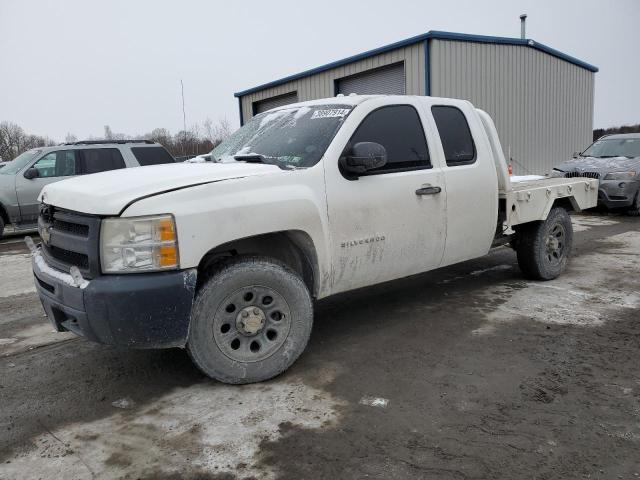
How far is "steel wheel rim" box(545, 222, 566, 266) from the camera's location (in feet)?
19.7

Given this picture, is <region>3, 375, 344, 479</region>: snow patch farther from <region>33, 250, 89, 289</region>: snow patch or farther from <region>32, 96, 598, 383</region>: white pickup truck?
<region>33, 250, 89, 289</region>: snow patch

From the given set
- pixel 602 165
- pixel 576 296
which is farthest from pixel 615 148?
pixel 576 296

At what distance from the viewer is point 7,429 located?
3.08m

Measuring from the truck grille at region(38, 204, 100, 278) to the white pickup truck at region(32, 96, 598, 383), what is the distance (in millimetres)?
12

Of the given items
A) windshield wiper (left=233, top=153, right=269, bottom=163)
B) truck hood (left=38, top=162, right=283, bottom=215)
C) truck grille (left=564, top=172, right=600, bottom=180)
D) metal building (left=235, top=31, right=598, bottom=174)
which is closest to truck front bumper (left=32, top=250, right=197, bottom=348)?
truck hood (left=38, top=162, right=283, bottom=215)

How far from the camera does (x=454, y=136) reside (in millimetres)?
4855

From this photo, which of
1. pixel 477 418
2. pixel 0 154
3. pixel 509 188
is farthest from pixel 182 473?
pixel 0 154

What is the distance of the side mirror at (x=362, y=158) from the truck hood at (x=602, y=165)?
9657 millimetres

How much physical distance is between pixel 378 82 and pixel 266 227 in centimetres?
1377

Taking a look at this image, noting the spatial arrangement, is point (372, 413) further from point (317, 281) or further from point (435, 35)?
point (435, 35)

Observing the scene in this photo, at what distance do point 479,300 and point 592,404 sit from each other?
7.27ft

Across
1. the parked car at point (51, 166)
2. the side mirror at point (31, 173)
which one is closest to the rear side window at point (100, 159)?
the parked car at point (51, 166)

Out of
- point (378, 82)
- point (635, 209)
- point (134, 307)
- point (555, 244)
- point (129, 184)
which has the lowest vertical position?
point (635, 209)

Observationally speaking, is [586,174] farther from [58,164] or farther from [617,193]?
[58,164]
